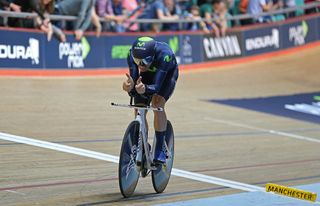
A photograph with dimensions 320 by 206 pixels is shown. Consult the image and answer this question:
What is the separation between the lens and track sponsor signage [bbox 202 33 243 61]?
16.6 metres

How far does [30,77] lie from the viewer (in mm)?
12578

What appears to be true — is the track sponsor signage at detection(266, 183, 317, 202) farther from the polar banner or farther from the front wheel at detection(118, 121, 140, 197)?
the polar banner

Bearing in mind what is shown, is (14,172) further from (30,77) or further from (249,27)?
(249,27)

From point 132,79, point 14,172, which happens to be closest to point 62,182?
point 14,172

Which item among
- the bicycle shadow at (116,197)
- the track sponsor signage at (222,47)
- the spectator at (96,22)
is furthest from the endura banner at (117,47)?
the bicycle shadow at (116,197)

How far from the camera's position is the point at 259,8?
1869 centimetres

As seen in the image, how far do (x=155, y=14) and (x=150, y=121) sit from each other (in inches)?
198

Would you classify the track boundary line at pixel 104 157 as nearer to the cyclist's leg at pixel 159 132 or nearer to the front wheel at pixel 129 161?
the cyclist's leg at pixel 159 132

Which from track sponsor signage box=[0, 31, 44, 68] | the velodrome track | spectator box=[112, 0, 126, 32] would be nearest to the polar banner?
the velodrome track

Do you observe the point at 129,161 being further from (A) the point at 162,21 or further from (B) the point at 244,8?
(B) the point at 244,8

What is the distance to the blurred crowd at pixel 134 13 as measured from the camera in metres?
12.7

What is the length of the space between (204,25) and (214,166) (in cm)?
839

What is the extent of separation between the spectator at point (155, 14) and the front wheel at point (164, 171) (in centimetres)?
861

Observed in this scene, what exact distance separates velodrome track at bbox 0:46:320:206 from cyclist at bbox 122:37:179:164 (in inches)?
25.6
